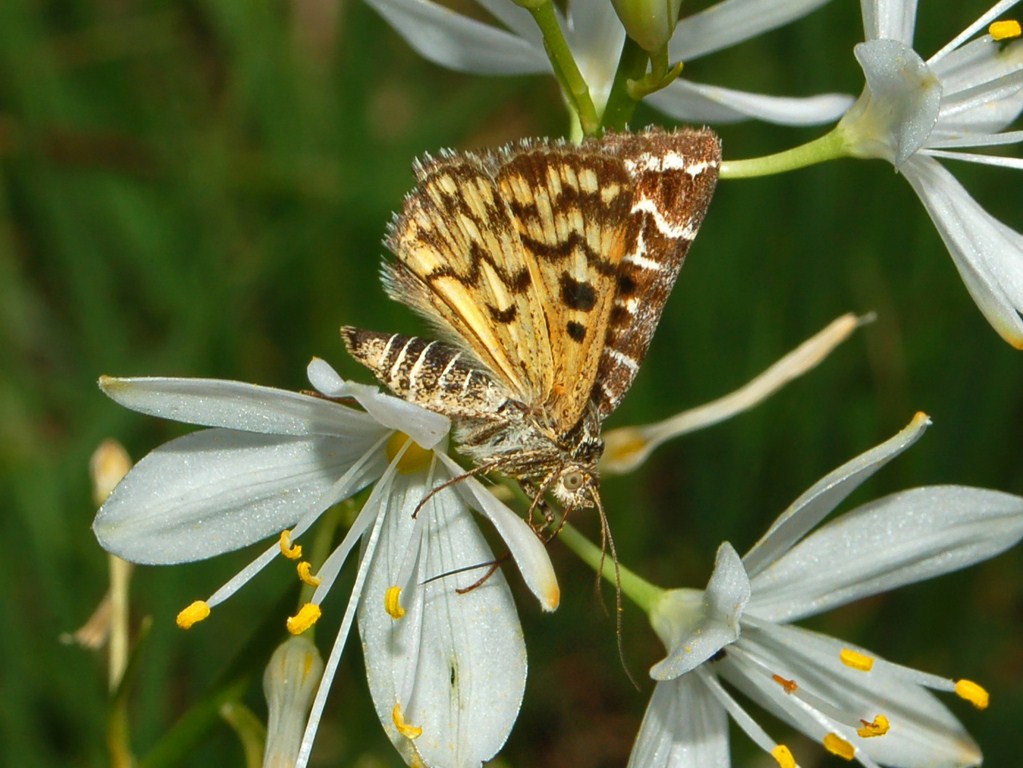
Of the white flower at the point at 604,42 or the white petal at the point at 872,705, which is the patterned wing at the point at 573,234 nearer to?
the white flower at the point at 604,42

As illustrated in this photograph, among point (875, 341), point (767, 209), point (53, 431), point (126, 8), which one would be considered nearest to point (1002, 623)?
point (875, 341)

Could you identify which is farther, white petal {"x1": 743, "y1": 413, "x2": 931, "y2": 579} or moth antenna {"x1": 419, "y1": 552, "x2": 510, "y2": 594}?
moth antenna {"x1": 419, "y1": 552, "x2": 510, "y2": 594}

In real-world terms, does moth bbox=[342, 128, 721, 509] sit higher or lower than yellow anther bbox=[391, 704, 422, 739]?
higher

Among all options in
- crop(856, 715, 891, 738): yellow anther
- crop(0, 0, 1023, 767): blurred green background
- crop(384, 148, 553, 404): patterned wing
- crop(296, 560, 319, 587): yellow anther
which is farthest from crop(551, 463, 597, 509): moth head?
crop(0, 0, 1023, 767): blurred green background

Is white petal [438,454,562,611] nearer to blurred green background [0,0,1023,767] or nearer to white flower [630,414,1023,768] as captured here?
white flower [630,414,1023,768]

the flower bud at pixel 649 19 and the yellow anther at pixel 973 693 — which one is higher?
the flower bud at pixel 649 19

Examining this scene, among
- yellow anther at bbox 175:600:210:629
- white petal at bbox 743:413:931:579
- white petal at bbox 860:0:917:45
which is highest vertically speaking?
white petal at bbox 860:0:917:45

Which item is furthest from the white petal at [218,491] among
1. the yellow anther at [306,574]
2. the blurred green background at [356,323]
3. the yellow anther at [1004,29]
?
the yellow anther at [1004,29]
